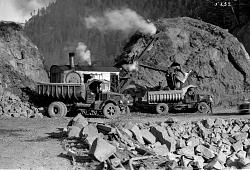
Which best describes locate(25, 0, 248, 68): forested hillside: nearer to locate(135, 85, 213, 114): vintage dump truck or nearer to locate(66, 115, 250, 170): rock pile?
locate(135, 85, 213, 114): vintage dump truck

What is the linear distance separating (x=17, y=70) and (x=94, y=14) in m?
42.7

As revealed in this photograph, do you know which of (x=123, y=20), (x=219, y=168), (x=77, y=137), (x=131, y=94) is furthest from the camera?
(x=123, y=20)

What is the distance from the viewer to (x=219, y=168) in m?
12.2

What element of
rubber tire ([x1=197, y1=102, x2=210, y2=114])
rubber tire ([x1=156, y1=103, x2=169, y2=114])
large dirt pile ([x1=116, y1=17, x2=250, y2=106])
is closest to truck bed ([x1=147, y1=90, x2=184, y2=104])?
rubber tire ([x1=156, y1=103, x2=169, y2=114])

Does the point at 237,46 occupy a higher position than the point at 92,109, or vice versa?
the point at 237,46

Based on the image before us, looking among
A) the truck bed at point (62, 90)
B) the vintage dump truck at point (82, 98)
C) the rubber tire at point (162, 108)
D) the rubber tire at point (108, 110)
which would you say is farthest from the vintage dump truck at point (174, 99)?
the truck bed at point (62, 90)

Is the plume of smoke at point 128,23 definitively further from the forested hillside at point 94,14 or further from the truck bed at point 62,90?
the truck bed at point 62,90

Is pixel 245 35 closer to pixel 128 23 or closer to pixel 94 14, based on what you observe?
pixel 128 23

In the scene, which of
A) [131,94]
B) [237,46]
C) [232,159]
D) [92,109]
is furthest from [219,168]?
[237,46]

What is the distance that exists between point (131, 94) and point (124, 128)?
46.1 feet

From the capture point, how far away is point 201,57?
122ft

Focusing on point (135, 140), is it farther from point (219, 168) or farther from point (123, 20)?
point (123, 20)

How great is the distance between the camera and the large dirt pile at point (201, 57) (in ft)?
116

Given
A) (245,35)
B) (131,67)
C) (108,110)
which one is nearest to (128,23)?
(131,67)
